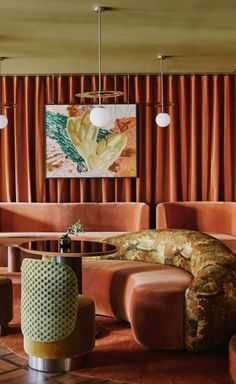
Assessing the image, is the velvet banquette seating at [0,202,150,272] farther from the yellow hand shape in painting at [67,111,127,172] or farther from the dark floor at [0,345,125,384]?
the dark floor at [0,345,125,384]

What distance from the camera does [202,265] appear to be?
5016 millimetres

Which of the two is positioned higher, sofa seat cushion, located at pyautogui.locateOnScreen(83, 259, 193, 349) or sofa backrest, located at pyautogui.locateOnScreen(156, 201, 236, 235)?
sofa backrest, located at pyautogui.locateOnScreen(156, 201, 236, 235)

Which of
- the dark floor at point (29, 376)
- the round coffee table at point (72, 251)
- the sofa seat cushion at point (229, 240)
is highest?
the round coffee table at point (72, 251)

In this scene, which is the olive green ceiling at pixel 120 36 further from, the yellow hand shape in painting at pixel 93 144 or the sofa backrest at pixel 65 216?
the sofa backrest at pixel 65 216

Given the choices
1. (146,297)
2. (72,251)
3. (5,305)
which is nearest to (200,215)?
(146,297)

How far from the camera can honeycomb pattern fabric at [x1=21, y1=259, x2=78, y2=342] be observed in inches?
156

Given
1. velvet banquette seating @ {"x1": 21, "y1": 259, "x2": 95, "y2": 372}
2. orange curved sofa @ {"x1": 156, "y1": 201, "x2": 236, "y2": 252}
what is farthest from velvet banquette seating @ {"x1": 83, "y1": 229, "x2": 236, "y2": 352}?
orange curved sofa @ {"x1": 156, "y1": 201, "x2": 236, "y2": 252}

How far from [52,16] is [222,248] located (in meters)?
2.78

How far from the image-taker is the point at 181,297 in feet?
15.3

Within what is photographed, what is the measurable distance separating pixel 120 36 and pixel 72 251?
271cm

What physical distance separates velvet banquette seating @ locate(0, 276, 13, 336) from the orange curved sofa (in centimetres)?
→ 347

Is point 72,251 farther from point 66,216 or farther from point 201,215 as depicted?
point 201,215

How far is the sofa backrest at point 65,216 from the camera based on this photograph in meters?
8.34

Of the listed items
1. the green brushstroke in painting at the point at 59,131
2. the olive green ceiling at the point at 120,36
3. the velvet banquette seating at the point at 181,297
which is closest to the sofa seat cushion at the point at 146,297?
the velvet banquette seating at the point at 181,297
